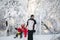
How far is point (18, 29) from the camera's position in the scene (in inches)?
257

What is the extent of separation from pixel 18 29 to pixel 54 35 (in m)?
1.00

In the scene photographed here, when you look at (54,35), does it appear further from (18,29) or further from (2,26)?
(2,26)

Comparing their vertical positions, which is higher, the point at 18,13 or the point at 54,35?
the point at 18,13

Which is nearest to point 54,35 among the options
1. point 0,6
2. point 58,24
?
point 58,24

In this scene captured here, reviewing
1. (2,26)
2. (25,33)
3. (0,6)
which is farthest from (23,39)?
(0,6)

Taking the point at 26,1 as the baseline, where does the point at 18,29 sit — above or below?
below

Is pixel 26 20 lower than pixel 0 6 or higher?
lower

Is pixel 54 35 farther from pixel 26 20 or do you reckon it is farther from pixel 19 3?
pixel 19 3

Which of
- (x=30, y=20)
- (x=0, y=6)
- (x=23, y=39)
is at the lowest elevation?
(x=23, y=39)

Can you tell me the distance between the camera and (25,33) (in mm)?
6488

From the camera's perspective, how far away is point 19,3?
6.55 metres

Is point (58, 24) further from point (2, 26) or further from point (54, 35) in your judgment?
point (2, 26)

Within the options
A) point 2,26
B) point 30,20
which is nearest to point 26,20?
point 30,20

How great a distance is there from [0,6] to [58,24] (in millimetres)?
1671
